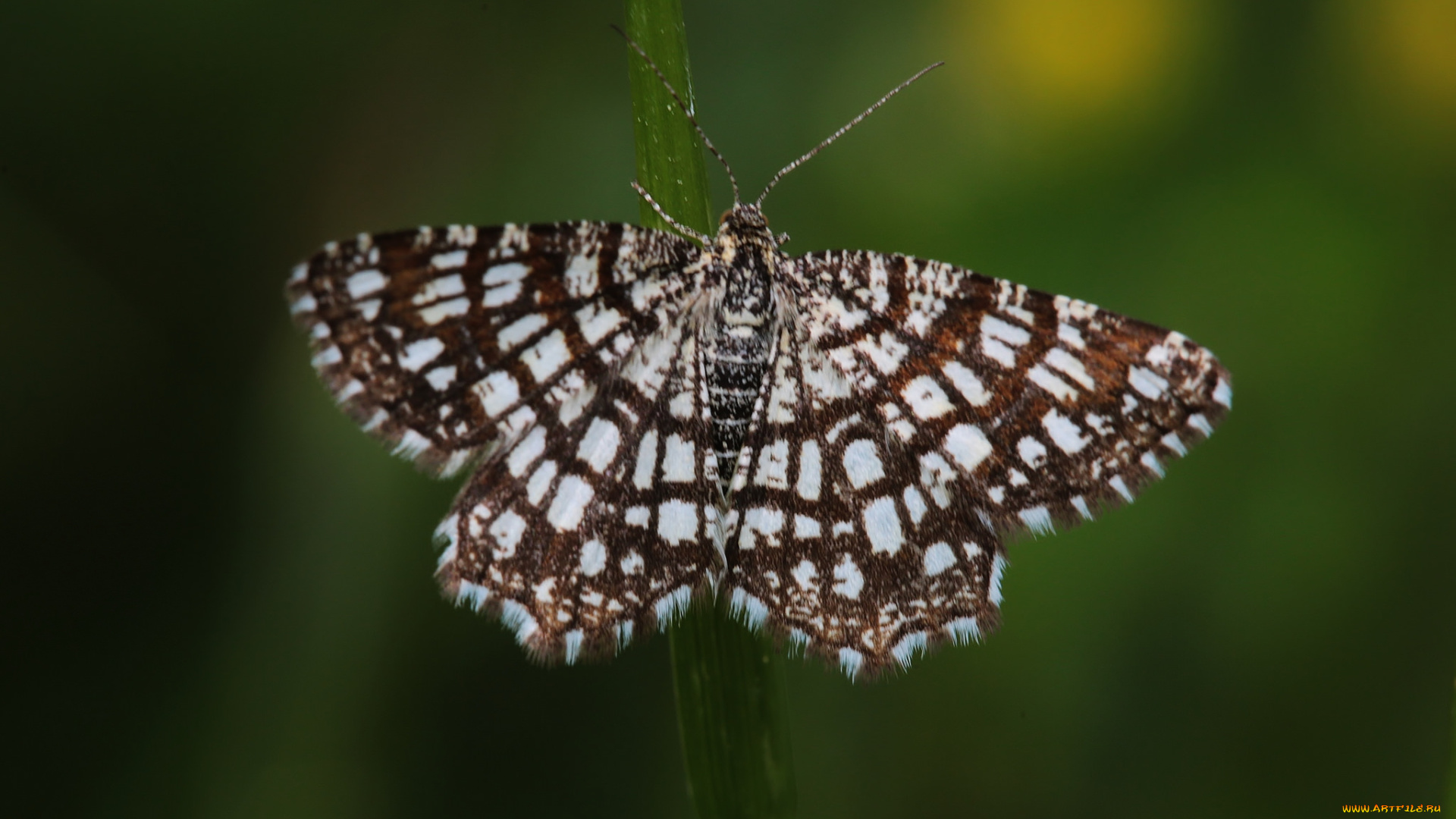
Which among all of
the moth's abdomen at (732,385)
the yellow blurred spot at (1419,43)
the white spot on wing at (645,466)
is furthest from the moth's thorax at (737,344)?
the yellow blurred spot at (1419,43)

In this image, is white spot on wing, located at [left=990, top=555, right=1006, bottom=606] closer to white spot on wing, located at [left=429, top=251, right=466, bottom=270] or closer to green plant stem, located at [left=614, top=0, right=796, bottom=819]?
green plant stem, located at [left=614, top=0, right=796, bottom=819]

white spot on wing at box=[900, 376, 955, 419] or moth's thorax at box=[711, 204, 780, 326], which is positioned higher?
moth's thorax at box=[711, 204, 780, 326]

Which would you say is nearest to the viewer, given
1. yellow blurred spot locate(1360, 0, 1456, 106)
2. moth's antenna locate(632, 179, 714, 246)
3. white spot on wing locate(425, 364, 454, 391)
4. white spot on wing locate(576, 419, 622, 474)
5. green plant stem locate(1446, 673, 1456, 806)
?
green plant stem locate(1446, 673, 1456, 806)

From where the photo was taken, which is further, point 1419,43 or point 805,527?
point 1419,43

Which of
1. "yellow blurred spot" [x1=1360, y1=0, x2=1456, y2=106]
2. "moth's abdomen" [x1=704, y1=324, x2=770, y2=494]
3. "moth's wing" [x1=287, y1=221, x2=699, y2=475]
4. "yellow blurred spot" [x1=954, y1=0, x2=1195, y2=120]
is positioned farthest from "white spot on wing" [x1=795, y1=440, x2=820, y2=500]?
"yellow blurred spot" [x1=1360, y1=0, x2=1456, y2=106]

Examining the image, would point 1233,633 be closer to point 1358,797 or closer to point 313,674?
point 1358,797

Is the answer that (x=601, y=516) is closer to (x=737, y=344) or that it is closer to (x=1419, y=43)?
(x=737, y=344)

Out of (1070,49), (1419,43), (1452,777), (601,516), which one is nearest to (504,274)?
(601,516)
